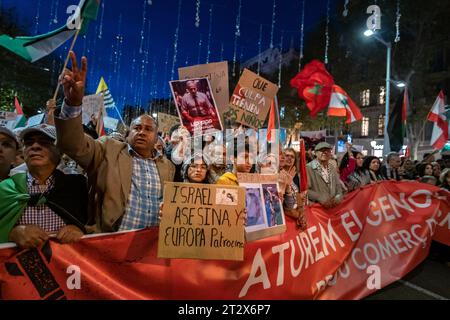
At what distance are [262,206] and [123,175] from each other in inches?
53.3

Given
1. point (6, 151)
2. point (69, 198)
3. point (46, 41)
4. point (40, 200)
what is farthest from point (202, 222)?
point (46, 41)

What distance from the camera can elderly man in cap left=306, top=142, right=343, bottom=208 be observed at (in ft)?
17.0

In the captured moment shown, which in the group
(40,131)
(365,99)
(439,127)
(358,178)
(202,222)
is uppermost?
(365,99)

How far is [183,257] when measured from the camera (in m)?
2.70

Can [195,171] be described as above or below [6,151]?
below

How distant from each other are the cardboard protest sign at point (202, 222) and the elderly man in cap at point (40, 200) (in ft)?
2.28

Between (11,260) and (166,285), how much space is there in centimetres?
115

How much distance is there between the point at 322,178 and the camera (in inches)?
211

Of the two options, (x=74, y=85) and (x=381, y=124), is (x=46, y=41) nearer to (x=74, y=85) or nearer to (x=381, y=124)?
(x=74, y=85)

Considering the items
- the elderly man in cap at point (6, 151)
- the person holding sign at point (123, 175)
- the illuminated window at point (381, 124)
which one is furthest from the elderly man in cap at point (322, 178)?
the illuminated window at point (381, 124)

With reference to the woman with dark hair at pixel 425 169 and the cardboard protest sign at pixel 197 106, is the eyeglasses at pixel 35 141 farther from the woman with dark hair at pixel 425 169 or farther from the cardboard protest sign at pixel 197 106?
the woman with dark hair at pixel 425 169

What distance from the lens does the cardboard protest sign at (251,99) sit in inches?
219

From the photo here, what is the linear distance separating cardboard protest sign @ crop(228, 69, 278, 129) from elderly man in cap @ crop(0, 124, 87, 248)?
3.30 meters
